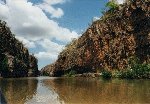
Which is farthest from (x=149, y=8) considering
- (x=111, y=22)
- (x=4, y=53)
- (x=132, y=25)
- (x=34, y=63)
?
(x=34, y=63)

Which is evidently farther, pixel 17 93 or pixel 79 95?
pixel 17 93

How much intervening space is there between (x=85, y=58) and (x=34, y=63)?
38706 millimetres

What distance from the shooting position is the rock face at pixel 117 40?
6103 centimetres

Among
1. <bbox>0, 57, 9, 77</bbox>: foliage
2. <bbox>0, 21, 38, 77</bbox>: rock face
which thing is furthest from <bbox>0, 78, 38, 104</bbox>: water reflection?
<bbox>0, 21, 38, 77</bbox>: rock face

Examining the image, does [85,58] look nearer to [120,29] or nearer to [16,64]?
[120,29]

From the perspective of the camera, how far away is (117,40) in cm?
6562

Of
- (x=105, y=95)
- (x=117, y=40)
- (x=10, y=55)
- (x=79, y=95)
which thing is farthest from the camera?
(x=10, y=55)

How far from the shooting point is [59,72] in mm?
90875

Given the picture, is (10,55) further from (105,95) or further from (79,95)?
(105,95)

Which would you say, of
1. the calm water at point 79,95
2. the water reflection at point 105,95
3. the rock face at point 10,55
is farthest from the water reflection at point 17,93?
the rock face at point 10,55

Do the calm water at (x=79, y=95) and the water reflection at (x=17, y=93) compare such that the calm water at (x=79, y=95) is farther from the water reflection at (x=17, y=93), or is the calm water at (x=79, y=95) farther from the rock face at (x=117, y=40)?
the rock face at (x=117, y=40)

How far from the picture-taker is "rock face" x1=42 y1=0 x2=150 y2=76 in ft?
200

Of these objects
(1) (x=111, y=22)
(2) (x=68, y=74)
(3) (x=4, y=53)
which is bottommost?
(2) (x=68, y=74)

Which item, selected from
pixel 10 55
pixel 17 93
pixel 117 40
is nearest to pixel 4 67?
pixel 10 55
